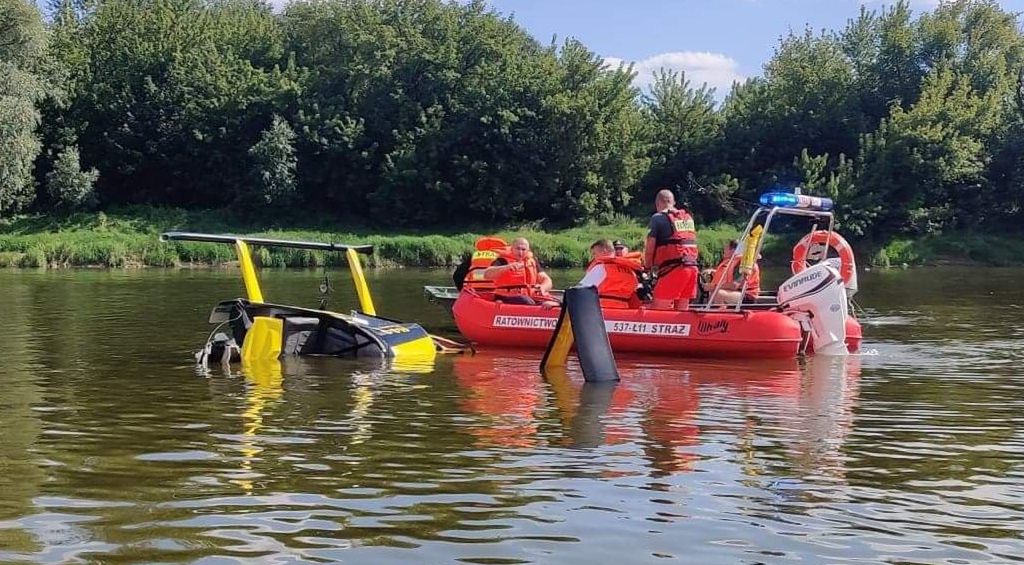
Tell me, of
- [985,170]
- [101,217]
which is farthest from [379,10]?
[985,170]

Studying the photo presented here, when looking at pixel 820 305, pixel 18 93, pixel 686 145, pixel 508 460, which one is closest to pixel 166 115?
pixel 18 93

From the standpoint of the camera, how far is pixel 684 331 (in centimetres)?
1299

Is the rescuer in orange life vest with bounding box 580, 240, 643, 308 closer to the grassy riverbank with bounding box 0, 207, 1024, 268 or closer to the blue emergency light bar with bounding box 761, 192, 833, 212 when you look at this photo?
the blue emergency light bar with bounding box 761, 192, 833, 212

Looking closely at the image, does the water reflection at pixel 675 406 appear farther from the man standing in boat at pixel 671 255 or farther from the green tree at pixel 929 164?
the green tree at pixel 929 164

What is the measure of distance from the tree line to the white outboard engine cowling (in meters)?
27.5

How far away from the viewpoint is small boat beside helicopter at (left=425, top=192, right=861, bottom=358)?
12695 millimetres

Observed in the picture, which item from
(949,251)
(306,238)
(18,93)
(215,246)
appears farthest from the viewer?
(306,238)

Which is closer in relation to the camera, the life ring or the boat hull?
the boat hull

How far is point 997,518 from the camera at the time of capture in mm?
5672

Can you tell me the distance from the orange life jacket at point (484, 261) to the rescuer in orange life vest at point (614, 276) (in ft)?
5.10

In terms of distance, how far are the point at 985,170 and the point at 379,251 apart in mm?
22461

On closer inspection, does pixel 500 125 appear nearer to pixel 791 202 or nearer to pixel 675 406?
pixel 791 202

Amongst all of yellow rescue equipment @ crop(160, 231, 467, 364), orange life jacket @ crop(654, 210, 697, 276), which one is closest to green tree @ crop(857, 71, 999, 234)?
orange life jacket @ crop(654, 210, 697, 276)

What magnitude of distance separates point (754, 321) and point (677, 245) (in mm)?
1202
